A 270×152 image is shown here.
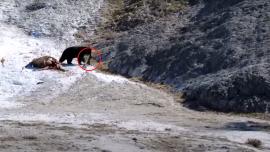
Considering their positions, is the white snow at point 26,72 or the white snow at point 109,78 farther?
the white snow at point 109,78

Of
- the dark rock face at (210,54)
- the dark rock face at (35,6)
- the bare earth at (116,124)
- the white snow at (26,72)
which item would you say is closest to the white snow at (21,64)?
the white snow at (26,72)

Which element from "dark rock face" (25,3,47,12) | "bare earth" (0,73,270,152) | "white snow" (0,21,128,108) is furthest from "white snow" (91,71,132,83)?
"dark rock face" (25,3,47,12)

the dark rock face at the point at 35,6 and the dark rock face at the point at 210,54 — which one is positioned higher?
the dark rock face at the point at 35,6

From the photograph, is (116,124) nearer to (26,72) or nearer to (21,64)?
(26,72)

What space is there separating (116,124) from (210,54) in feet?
22.0

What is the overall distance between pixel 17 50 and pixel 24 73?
280 cm

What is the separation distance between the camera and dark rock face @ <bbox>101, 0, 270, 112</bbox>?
20.7 metres

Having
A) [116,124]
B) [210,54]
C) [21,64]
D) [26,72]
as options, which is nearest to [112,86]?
[26,72]

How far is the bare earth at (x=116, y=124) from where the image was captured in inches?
624

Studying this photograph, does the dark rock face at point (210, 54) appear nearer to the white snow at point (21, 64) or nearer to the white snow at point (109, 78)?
the white snow at point (109, 78)

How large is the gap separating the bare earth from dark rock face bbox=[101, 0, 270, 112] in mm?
983

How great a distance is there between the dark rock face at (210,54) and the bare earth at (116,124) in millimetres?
983

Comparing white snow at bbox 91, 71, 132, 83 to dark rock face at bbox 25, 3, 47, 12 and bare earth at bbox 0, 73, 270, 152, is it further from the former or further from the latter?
dark rock face at bbox 25, 3, 47, 12

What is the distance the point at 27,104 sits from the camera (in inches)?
827
